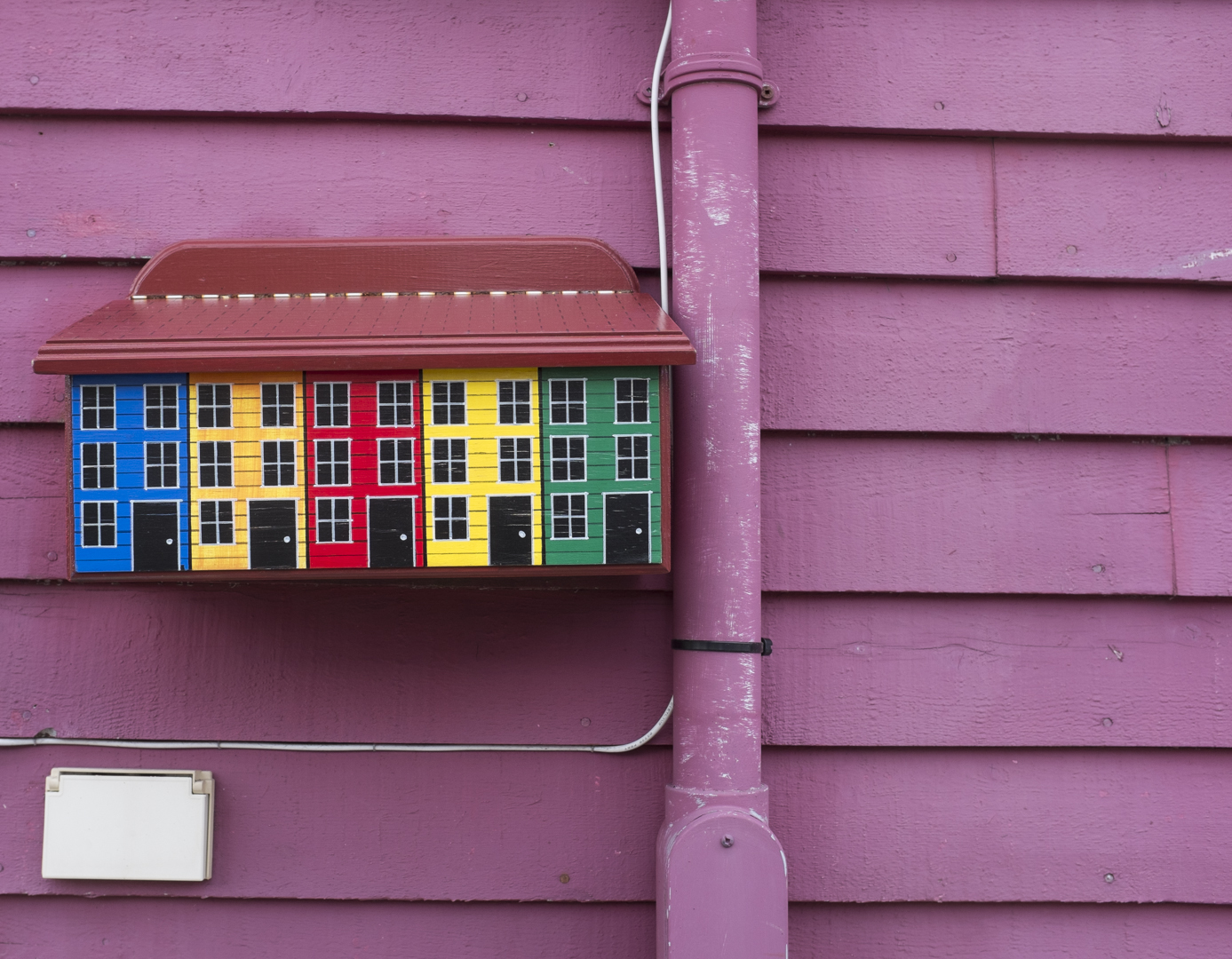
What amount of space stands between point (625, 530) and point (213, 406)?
1.80 ft

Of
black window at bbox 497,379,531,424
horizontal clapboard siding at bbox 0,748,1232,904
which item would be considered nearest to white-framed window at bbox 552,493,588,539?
black window at bbox 497,379,531,424

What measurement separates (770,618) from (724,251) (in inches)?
22.3

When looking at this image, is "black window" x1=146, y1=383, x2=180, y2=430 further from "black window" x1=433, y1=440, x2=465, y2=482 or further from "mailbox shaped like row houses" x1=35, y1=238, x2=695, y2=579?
"black window" x1=433, y1=440, x2=465, y2=482

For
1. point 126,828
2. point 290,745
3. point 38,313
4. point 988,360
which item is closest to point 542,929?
point 290,745

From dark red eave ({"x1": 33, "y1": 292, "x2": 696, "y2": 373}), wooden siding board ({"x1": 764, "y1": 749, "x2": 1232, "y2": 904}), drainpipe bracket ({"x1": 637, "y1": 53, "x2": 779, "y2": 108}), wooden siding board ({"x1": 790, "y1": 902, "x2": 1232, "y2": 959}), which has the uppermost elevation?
drainpipe bracket ({"x1": 637, "y1": 53, "x2": 779, "y2": 108})

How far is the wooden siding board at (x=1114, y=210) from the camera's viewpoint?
1.42 meters

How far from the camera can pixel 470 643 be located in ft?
4.52

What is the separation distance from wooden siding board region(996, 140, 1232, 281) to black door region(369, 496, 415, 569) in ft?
3.28

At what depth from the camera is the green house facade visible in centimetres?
114

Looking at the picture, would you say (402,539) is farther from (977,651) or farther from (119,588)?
(977,651)

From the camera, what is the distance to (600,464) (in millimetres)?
1146

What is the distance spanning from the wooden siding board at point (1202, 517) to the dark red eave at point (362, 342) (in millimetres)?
868

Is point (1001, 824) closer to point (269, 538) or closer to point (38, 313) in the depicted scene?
point (269, 538)

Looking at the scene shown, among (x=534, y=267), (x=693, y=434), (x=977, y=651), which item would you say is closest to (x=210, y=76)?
(x=534, y=267)
